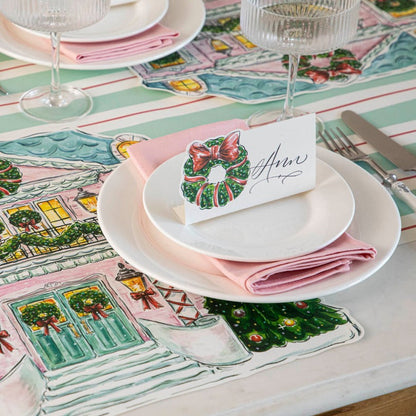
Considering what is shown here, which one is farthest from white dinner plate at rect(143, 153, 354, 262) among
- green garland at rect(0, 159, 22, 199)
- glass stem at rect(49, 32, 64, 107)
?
glass stem at rect(49, 32, 64, 107)

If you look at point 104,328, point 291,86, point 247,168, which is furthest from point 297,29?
point 104,328

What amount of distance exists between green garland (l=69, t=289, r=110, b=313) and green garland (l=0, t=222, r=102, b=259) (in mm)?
102

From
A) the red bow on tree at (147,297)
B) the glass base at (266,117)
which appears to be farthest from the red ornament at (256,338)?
the glass base at (266,117)

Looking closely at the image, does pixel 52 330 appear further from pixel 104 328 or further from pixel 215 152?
pixel 215 152

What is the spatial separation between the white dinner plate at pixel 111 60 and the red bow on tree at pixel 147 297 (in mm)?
517

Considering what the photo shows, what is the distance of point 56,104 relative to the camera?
1.24 metres

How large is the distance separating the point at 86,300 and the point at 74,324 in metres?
0.04

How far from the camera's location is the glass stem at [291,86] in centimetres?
118

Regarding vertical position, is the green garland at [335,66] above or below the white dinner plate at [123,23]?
below

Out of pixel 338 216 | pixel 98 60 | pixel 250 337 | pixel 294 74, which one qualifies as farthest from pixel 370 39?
pixel 250 337

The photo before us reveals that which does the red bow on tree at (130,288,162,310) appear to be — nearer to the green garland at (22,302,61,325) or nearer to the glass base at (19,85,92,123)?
the green garland at (22,302,61,325)

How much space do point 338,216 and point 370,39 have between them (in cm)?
68

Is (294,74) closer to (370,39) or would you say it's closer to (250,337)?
(370,39)

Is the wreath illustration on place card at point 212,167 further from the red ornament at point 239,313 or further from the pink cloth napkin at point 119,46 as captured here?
the pink cloth napkin at point 119,46
